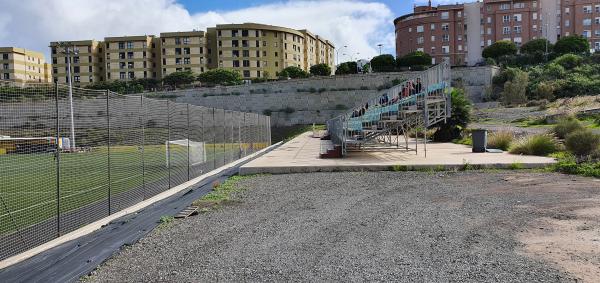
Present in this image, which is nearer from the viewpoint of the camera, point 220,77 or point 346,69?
point 220,77

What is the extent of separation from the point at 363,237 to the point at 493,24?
10994cm

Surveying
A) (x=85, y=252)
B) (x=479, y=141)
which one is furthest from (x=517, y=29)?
(x=85, y=252)

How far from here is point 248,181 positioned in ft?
42.5

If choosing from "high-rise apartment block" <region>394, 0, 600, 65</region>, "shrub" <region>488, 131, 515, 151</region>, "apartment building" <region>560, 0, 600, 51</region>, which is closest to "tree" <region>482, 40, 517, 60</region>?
"high-rise apartment block" <region>394, 0, 600, 65</region>

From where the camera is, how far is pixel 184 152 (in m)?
14.2

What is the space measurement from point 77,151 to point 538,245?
8.12 metres

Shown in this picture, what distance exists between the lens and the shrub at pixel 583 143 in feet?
48.2

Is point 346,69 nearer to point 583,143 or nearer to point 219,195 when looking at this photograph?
point 583,143

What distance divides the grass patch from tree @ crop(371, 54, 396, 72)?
7908cm

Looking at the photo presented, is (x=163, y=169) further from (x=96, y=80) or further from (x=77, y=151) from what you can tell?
(x=96, y=80)

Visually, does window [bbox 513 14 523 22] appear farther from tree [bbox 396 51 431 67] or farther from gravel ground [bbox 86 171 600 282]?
gravel ground [bbox 86 171 600 282]

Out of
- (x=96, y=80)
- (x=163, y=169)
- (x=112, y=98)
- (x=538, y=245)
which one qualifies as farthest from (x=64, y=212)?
(x=96, y=80)

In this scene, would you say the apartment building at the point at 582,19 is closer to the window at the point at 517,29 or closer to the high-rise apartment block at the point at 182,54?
the window at the point at 517,29

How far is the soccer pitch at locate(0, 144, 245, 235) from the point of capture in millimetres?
9609
